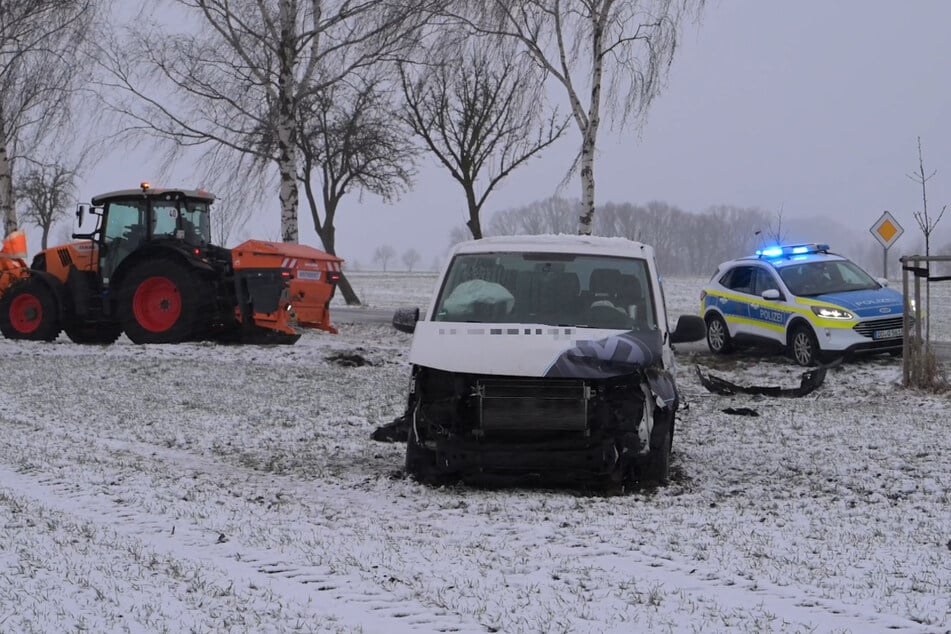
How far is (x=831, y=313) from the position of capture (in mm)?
16094

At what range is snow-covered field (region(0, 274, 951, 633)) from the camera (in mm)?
4824

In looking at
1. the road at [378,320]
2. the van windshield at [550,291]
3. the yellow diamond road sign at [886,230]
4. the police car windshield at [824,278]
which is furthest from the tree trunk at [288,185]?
the van windshield at [550,291]

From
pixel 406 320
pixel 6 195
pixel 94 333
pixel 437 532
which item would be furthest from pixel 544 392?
pixel 6 195

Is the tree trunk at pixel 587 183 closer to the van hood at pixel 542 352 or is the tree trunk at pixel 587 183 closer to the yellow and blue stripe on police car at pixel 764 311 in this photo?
the yellow and blue stripe on police car at pixel 764 311

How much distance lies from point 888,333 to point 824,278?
1.57 meters

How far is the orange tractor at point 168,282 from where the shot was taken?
Result: 58.6 feet

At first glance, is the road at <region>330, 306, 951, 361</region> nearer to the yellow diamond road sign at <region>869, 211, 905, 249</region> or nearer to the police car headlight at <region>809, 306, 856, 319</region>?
the police car headlight at <region>809, 306, 856, 319</region>

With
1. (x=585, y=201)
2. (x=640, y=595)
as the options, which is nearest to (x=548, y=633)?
(x=640, y=595)

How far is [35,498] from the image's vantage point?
23.7 ft

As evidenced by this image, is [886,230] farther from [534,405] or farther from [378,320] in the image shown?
[534,405]

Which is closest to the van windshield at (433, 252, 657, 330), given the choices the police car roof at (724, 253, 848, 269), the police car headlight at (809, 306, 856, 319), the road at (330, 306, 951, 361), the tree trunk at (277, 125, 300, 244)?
the police car headlight at (809, 306, 856, 319)

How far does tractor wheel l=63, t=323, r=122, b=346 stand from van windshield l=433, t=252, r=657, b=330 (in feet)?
42.7

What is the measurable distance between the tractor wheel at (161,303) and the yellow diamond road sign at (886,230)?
42.6 ft

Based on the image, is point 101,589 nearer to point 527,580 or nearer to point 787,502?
point 527,580
